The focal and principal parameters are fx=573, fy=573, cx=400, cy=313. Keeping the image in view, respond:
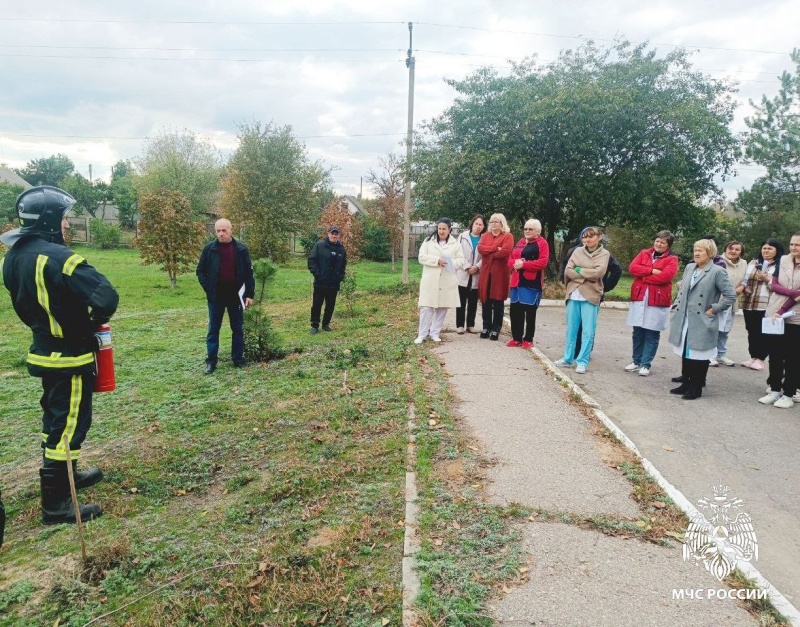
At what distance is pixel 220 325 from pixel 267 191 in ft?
76.7

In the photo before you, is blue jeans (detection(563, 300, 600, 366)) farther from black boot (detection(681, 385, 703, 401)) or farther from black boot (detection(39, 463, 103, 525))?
black boot (detection(39, 463, 103, 525))

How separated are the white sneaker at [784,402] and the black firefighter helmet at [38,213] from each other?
6.96m

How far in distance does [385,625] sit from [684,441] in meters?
3.65

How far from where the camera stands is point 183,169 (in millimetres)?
42375

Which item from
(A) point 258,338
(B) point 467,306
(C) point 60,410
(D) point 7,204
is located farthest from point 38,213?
(D) point 7,204

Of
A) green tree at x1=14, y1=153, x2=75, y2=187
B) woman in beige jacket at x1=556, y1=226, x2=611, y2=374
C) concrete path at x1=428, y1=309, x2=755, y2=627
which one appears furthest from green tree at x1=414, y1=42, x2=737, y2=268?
green tree at x1=14, y1=153, x2=75, y2=187

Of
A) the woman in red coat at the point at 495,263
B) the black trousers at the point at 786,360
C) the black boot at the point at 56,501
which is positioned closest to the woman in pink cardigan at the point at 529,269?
the woman in red coat at the point at 495,263

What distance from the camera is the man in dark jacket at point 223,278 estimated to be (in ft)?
24.8

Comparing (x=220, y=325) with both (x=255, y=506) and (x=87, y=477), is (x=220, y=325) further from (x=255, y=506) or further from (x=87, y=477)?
(x=255, y=506)

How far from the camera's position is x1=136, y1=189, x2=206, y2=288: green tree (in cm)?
1922

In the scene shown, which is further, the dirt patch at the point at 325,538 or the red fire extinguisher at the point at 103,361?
the red fire extinguisher at the point at 103,361

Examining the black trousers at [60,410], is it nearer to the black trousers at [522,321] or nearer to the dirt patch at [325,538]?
the dirt patch at [325,538]

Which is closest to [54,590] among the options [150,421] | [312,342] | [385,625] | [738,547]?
[385,625]

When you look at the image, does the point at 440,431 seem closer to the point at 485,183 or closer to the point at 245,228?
the point at 485,183
